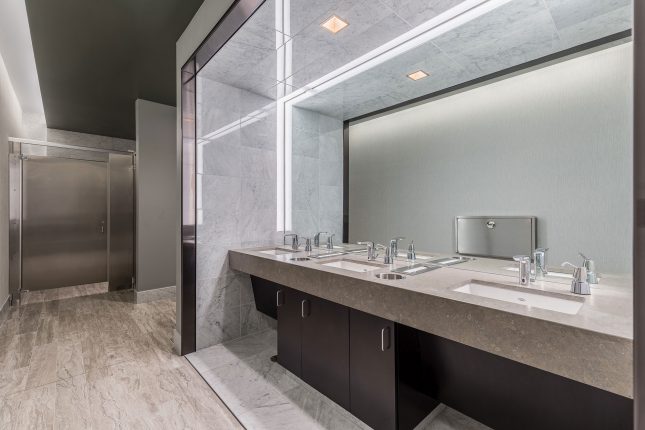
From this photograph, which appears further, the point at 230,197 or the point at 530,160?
the point at 230,197

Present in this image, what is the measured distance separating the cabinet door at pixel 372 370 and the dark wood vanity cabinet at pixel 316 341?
0.20 ft

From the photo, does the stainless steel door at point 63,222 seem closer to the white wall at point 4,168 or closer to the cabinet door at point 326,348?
the white wall at point 4,168

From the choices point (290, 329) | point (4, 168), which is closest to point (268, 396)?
point (290, 329)

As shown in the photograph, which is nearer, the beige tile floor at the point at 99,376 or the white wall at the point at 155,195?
the beige tile floor at the point at 99,376

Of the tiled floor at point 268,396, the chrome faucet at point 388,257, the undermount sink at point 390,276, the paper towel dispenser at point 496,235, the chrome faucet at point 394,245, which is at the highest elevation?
the paper towel dispenser at point 496,235

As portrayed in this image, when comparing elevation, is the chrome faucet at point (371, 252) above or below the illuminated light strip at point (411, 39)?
below

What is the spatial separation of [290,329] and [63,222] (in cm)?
423

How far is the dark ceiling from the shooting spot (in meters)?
2.03

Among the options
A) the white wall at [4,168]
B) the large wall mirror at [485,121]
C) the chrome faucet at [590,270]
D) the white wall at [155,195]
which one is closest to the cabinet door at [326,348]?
the large wall mirror at [485,121]

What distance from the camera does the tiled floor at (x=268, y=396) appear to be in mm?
1597

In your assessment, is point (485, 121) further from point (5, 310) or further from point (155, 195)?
point (5, 310)

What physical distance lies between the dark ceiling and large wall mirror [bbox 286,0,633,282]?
1.06m

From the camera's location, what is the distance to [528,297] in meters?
1.32

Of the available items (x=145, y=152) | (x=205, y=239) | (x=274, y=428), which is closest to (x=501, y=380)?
(x=274, y=428)
